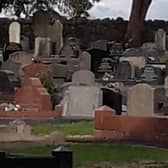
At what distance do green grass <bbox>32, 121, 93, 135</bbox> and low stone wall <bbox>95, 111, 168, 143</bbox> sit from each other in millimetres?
499

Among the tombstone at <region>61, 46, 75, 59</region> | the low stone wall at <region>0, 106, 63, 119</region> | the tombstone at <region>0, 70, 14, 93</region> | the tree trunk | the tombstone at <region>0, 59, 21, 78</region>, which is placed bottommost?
the low stone wall at <region>0, 106, 63, 119</region>

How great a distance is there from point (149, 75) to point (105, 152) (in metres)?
12.2

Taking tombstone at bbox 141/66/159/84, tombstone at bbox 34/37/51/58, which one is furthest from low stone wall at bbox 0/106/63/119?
tombstone at bbox 34/37/51/58

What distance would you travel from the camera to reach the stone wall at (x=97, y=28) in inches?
1548

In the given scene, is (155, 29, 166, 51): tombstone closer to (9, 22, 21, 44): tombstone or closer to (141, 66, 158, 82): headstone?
(9, 22, 21, 44): tombstone

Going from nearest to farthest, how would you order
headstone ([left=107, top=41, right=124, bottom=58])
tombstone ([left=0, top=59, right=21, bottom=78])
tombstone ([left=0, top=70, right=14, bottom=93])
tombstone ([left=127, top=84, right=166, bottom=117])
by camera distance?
1. tombstone ([left=127, top=84, right=166, bottom=117])
2. tombstone ([left=0, top=70, right=14, bottom=93])
3. tombstone ([left=0, top=59, right=21, bottom=78])
4. headstone ([left=107, top=41, right=124, bottom=58])

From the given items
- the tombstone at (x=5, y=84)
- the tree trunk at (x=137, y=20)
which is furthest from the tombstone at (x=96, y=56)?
the tombstone at (x=5, y=84)

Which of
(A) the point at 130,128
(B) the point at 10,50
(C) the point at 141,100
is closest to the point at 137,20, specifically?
(B) the point at 10,50

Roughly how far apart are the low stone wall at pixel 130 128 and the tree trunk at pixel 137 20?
74.6ft

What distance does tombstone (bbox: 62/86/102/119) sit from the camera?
15266mm

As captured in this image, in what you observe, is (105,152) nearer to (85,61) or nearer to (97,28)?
(85,61)

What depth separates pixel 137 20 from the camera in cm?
3528

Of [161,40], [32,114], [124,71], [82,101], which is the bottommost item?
[32,114]

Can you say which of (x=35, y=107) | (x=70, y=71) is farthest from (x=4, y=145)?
(x=70, y=71)
